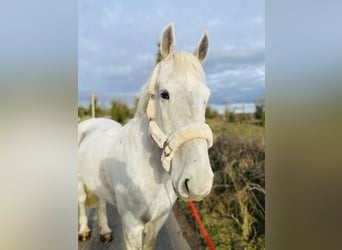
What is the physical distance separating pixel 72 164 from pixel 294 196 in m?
0.65

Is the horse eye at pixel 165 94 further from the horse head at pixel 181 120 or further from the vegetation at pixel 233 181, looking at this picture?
the vegetation at pixel 233 181

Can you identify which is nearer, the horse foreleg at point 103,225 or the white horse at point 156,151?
the white horse at point 156,151

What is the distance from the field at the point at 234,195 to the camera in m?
1.04

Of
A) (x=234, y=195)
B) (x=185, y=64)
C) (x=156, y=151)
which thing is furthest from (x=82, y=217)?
(x=185, y=64)

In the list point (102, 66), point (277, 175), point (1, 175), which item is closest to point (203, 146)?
point (277, 175)

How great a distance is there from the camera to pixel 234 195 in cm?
121

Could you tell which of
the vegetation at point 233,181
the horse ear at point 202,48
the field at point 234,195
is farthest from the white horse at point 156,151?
the field at point 234,195

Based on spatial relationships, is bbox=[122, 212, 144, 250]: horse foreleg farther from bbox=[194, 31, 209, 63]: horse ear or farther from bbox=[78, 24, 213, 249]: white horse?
bbox=[194, 31, 209, 63]: horse ear

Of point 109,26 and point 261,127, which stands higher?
point 109,26

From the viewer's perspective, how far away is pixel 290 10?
0.66 m

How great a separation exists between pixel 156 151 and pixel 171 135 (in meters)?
0.16

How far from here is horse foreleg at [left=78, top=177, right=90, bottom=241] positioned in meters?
1.08

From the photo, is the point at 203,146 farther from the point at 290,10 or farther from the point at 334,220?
the point at 290,10

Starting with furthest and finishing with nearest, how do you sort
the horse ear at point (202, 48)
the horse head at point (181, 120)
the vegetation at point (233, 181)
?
1. the vegetation at point (233, 181)
2. the horse ear at point (202, 48)
3. the horse head at point (181, 120)
